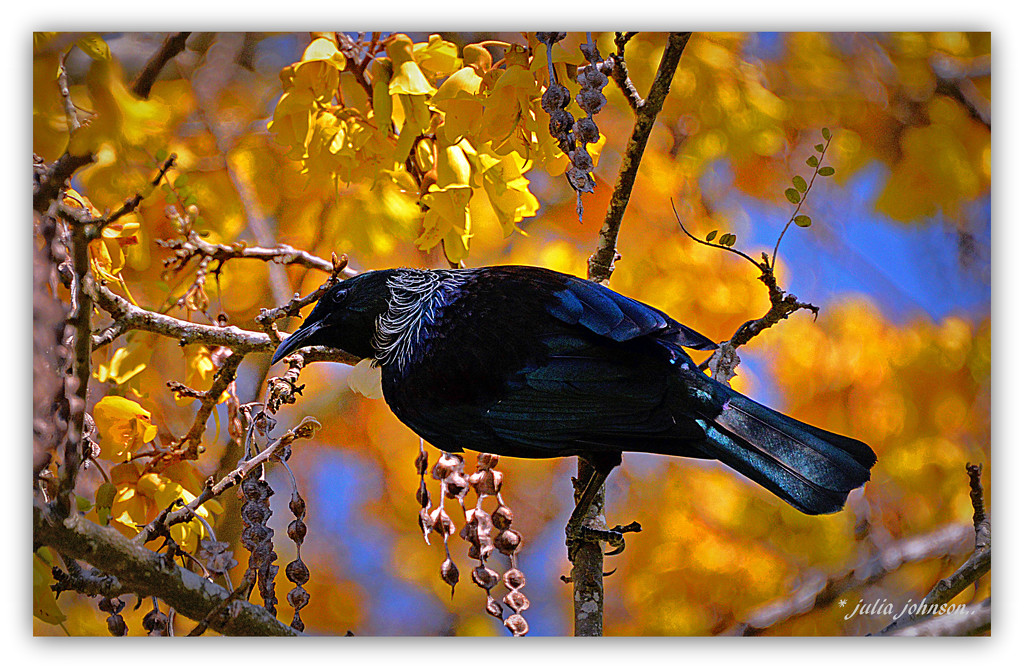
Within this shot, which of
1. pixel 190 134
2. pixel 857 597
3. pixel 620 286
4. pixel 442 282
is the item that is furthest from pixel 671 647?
pixel 190 134

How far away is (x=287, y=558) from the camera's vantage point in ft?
7.28

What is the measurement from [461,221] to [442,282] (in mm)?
166

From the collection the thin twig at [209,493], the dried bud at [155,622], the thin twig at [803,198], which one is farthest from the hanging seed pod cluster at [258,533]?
the thin twig at [803,198]

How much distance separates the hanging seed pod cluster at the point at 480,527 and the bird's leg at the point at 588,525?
0.12 meters

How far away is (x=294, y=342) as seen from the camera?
2053 millimetres

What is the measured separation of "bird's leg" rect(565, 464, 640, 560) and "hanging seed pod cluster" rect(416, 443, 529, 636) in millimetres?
118

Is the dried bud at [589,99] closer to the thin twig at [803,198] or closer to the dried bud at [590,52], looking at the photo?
the dried bud at [590,52]

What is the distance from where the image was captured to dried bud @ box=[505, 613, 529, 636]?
7.20 feet

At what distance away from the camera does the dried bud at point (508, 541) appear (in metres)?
2.15

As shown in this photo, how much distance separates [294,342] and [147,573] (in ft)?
1.84

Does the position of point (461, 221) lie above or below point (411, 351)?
above

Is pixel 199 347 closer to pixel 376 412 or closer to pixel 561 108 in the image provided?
pixel 376 412

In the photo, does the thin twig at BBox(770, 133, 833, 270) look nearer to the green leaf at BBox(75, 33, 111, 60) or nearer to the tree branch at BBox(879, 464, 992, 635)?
the tree branch at BBox(879, 464, 992, 635)

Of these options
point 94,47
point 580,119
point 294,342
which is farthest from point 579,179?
point 94,47
